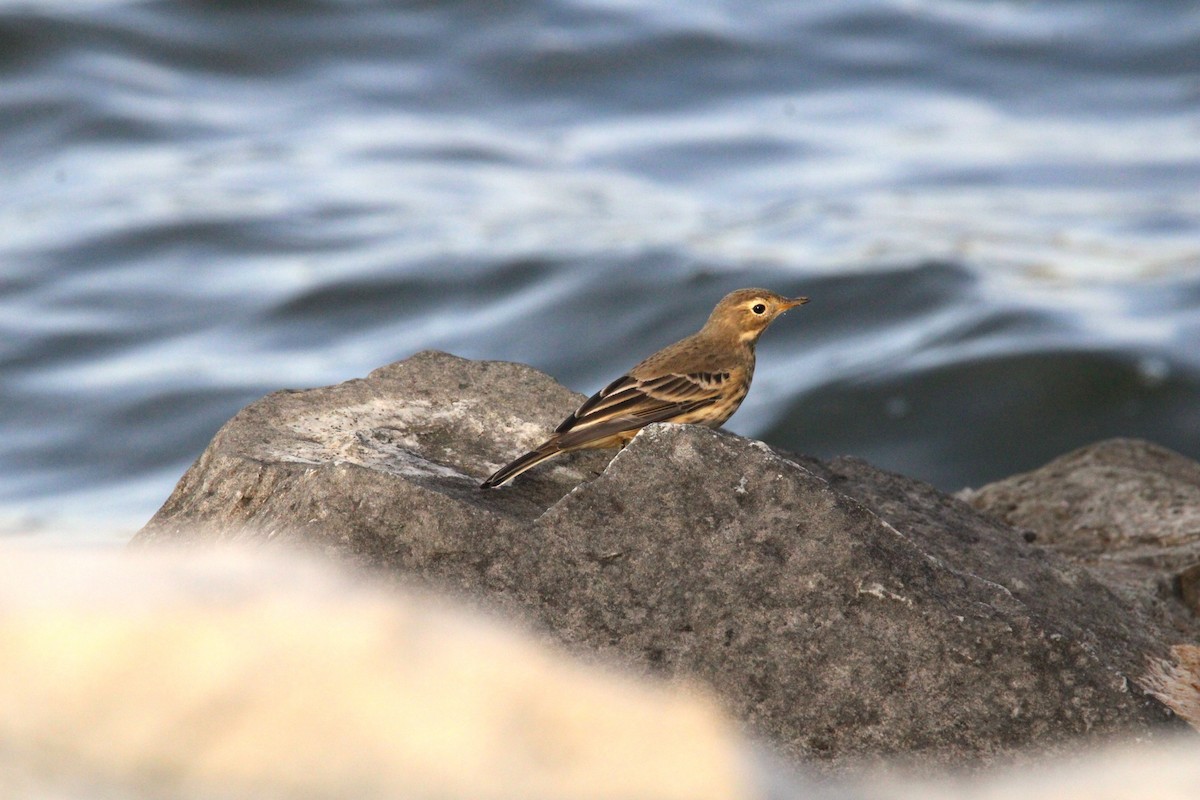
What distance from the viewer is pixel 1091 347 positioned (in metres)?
19.8

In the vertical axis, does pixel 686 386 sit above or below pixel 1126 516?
above

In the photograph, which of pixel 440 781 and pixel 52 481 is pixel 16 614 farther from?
pixel 52 481

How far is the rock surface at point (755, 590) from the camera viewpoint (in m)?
5.01

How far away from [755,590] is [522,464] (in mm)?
1198

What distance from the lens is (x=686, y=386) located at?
7.54m

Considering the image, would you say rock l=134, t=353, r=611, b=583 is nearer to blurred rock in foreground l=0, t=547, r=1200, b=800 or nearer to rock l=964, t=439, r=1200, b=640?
blurred rock in foreground l=0, t=547, r=1200, b=800

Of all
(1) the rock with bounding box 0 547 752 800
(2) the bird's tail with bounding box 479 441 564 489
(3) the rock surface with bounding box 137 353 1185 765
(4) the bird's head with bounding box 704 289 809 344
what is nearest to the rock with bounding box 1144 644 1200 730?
(3) the rock surface with bounding box 137 353 1185 765

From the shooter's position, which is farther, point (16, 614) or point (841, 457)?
point (841, 457)

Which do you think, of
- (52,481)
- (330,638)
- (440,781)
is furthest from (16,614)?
(52,481)

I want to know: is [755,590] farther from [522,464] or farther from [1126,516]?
[1126,516]

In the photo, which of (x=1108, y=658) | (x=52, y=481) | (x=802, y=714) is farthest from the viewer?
(x=52, y=481)

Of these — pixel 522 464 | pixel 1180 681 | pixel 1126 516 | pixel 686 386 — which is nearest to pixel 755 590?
pixel 522 464

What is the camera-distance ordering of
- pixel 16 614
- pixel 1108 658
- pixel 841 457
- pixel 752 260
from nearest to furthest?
pixel 16 614 → pixel 1108 658 → pixel 841 457 → pixel 752 260

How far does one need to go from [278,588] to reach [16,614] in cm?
75
